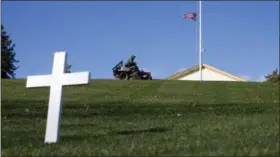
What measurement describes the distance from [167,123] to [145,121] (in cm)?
84

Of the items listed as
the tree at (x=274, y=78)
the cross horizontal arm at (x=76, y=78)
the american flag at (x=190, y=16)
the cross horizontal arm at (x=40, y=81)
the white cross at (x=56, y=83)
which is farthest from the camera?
the tree at (x=274, y=78)

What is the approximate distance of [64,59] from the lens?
8.93 meters

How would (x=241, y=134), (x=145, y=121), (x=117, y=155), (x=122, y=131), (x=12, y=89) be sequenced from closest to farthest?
1. (x=117, y=155)
2. (x=241, y=134)
3. (x=122, y=131)
4. (x=145, y=121)
5. (x=12, y=89)

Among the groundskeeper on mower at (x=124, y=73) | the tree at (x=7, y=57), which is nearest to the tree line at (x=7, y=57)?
the tree at (x=7, y=57)

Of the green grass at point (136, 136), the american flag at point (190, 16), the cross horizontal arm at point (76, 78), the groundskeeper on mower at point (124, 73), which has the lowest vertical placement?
the green grass at point (136, 136)

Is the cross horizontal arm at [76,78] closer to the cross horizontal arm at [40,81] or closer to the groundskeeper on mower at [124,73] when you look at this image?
the cross horizontal arm at [40,81]

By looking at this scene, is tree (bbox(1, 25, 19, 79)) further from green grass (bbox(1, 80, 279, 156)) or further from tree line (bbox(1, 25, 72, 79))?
green grass (bbox(1, 80, 279, 156))

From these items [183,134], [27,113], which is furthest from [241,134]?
[27,113]

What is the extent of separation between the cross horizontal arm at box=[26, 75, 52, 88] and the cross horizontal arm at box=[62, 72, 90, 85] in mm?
356

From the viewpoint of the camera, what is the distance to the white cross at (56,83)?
28.5 feet

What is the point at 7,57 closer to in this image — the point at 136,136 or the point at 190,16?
the point at 190,16

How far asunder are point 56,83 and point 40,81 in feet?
1.72

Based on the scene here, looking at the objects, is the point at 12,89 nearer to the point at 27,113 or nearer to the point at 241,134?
the point at 27,113

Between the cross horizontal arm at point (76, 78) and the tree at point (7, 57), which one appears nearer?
the cross horizontal arm at point (76, 78)
